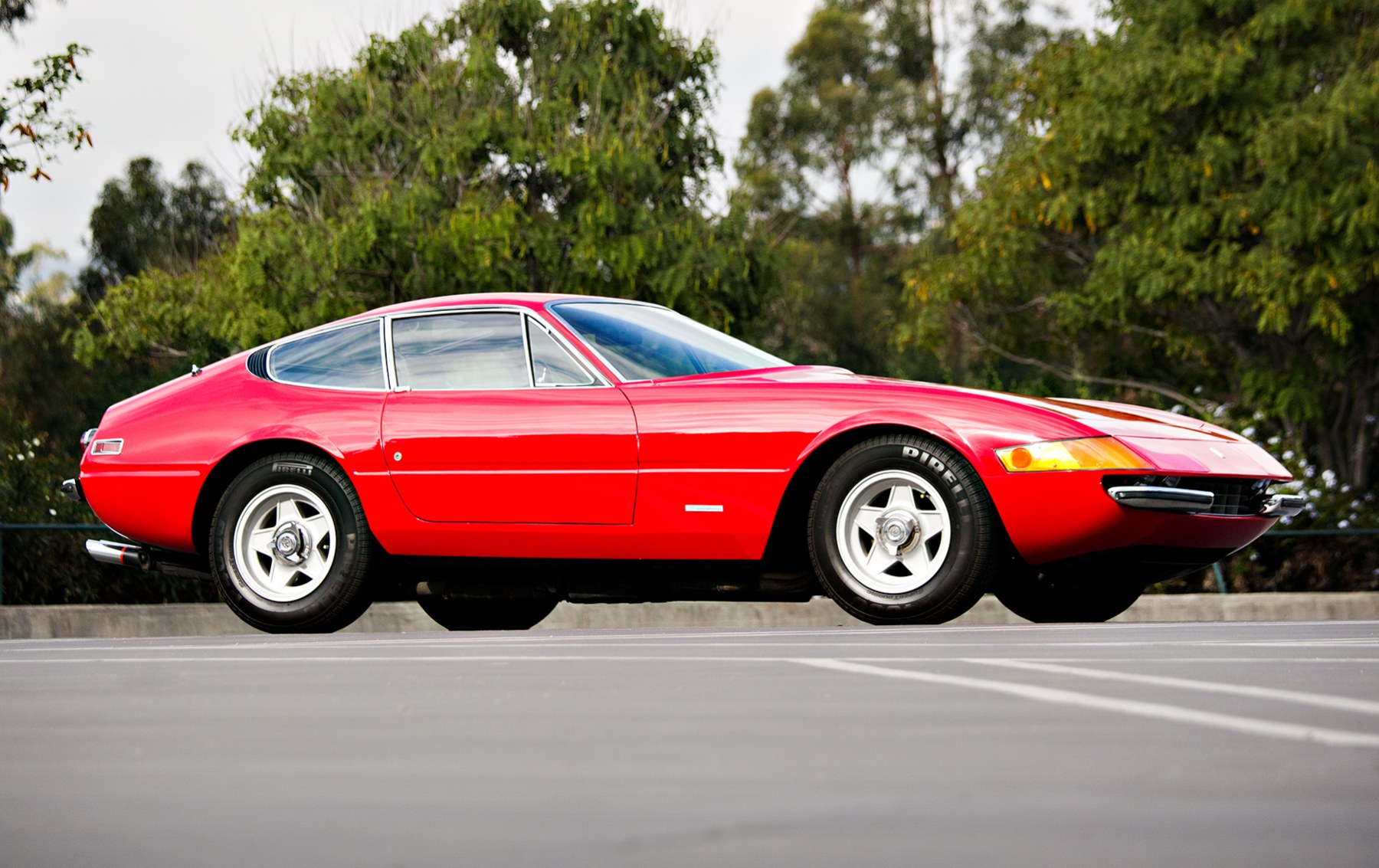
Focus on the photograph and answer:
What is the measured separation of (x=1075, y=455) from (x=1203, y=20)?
1364 cm

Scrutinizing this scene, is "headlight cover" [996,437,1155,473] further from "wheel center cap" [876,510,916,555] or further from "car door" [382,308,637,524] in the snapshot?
"car door" [382,308,637,524]

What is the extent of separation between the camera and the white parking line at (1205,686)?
3.96 metres

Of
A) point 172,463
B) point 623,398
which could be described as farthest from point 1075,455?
point 172,463

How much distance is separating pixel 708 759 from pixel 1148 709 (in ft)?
3.53

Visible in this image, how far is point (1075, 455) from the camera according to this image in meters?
6.64

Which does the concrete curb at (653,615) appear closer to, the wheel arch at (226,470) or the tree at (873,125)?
the wheel arch at (226,470)

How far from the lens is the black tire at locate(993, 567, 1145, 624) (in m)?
7.68

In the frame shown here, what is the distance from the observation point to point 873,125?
4328 centimetres

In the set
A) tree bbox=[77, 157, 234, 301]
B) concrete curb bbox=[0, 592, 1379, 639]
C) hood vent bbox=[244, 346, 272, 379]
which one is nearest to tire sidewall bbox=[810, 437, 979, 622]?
hood vent bbox=[244, 346, 272, 379]

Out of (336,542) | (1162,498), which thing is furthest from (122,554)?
(1162,498)

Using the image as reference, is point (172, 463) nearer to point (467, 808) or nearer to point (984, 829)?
point (467, 808)

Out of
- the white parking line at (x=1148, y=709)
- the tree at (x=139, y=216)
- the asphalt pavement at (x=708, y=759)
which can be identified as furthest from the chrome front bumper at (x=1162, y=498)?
the tree at (x=139, y=216)

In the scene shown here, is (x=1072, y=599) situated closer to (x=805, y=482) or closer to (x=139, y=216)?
(x=805, y=482)

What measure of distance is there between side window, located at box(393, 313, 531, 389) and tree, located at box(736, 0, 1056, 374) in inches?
1346
